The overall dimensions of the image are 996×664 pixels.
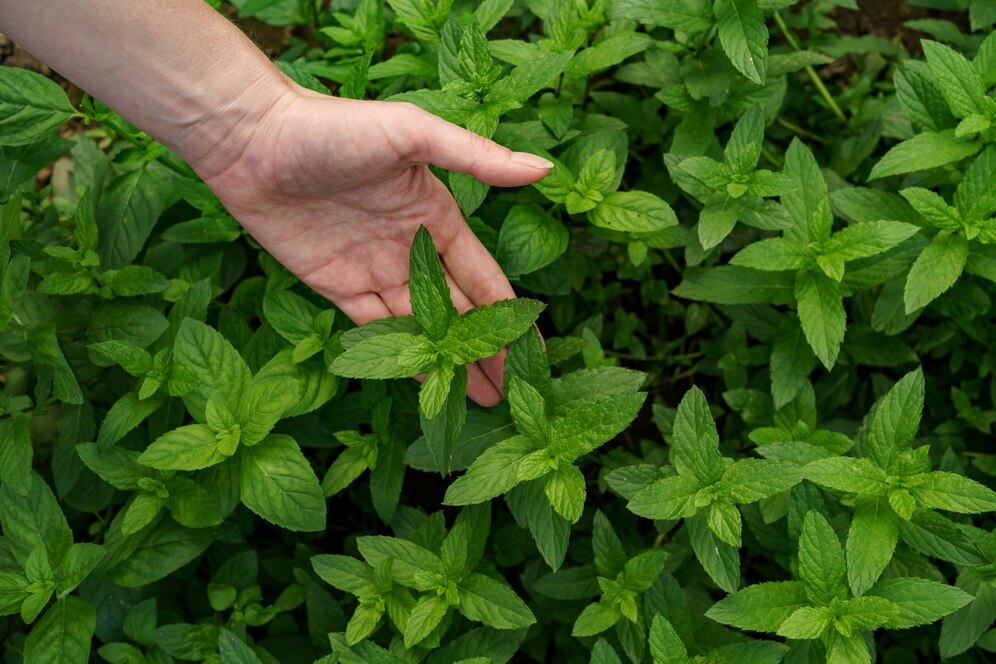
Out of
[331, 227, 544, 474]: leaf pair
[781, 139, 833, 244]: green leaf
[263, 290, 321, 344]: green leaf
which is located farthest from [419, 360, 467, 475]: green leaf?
[781, 139, 833, 244]: green leaf

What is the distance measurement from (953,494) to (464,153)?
5.25ft

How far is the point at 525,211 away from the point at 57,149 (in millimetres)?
1592

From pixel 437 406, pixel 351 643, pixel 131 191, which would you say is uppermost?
pixel 131 191

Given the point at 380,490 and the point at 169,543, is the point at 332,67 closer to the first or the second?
the point at 380,490

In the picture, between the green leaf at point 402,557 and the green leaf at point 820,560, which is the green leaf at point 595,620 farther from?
the green leaf at point 820,560

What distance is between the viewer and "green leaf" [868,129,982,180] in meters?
2.48

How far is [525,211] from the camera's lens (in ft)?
8.20

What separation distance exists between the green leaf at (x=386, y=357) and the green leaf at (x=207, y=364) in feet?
1.31

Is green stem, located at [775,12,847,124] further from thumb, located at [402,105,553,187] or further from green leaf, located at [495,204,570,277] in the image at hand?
thumb, located at [402,105,553,187]

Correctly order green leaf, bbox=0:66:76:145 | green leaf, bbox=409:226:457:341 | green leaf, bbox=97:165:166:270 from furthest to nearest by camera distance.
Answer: green leaf, bbox=97:165:166:270, green leaf, bbox=0:66:76:145, green leaf, bbox=409:226:457:341

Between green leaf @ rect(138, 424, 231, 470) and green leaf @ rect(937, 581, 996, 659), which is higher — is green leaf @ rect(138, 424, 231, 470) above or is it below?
above

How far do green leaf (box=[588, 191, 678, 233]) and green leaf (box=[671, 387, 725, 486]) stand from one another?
1.79 feet

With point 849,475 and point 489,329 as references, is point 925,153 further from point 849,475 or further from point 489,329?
point 489,329

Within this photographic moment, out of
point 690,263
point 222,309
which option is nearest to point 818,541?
point 690,263
